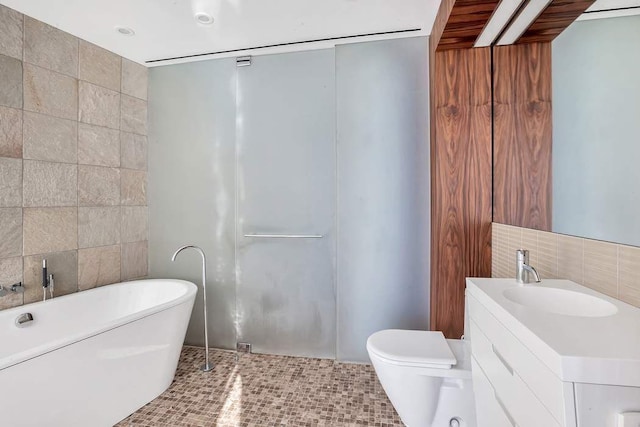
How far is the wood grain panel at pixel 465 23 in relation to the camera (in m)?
1.45

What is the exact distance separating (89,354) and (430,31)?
282 cm

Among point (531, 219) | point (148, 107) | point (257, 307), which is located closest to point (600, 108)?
point (531, 219)

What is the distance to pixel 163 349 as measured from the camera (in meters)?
1.89

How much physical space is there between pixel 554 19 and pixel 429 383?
1736 millimetres

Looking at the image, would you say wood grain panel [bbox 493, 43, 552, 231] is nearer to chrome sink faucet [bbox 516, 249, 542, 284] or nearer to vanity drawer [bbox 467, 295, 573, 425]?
chrome sink faucet [bbox 516, 249, 542, 284]

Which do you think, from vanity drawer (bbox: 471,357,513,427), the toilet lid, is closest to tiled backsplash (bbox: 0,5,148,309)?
the toilet lid

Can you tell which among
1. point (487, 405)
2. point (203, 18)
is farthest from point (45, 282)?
point (487, 405)

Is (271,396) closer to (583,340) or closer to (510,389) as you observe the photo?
(510,389)

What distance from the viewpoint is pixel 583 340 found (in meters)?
0.68

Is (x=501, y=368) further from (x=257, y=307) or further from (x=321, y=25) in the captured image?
(x=321, y=25)

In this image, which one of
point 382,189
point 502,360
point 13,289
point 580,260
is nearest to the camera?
point 502,360

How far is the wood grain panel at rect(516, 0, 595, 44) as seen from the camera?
1.18 m

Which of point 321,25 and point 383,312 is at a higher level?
point 321,25

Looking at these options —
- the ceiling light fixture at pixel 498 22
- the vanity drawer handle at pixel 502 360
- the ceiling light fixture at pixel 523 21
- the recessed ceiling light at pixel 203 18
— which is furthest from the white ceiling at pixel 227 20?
the vanity drawer handle at pixel 502 360
